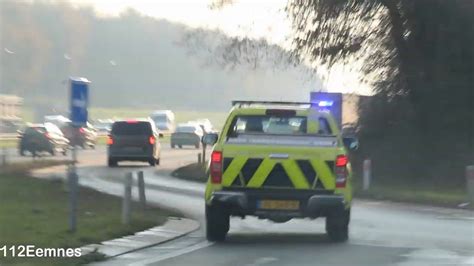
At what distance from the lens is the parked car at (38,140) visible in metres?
43.2

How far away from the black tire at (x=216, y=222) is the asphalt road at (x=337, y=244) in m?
0.17

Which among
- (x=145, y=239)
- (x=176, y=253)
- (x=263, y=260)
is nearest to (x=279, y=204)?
(x=263, y=260)

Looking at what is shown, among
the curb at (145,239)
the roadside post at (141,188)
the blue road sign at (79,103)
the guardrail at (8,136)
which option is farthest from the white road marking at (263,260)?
the guardrail at (8,136)

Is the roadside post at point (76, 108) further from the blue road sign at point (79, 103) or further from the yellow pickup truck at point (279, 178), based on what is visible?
the yellow pickup truck at point (279, 178)

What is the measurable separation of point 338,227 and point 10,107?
60.7 ft

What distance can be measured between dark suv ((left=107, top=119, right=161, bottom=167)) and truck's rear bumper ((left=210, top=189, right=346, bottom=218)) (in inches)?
972

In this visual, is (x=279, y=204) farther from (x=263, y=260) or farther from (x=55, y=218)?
(x=55, y=218)

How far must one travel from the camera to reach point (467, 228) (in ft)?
57.2

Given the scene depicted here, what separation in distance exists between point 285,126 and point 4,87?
702 inches

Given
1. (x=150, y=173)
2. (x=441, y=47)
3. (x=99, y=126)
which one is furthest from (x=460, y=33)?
(x=99, y=126)

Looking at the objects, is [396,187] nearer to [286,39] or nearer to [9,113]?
[286,39]

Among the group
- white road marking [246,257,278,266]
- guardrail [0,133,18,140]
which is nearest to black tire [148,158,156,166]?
guardrail [0,133,18,140]

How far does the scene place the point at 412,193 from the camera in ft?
86.3

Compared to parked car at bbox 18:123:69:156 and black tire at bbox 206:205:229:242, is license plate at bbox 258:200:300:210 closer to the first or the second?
black tire at bbox 206:205:229:242
